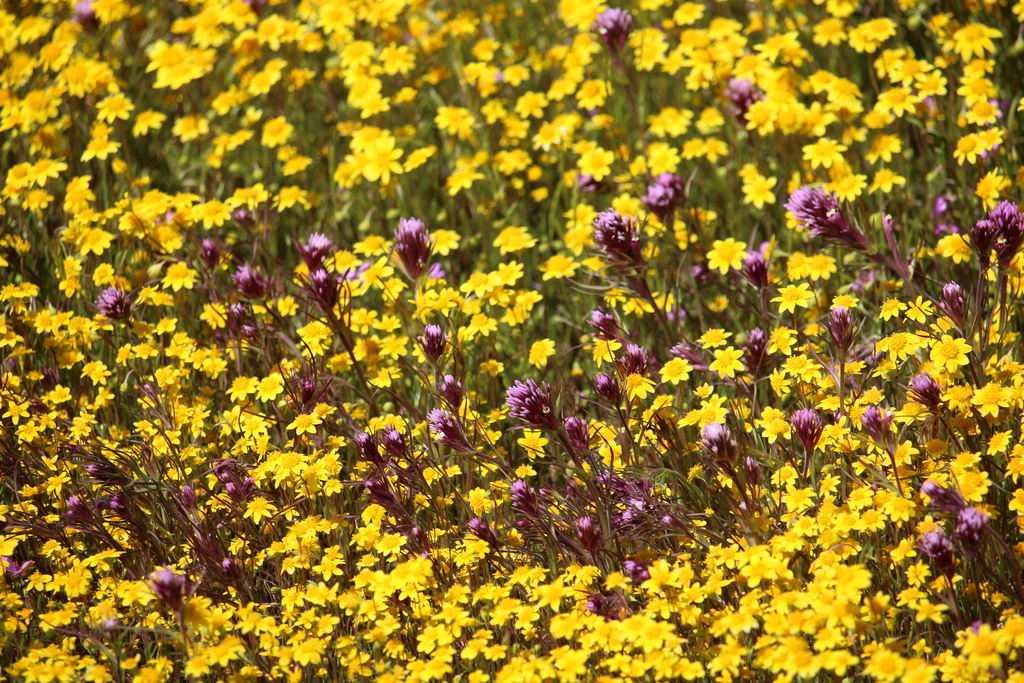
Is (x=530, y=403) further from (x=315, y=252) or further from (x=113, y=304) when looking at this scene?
(x=113, y=304)

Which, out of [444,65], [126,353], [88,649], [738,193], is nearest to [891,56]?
[738,193]

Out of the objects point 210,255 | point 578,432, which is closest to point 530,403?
point 578,432

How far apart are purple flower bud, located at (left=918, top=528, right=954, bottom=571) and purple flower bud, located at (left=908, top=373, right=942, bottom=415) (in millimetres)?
455

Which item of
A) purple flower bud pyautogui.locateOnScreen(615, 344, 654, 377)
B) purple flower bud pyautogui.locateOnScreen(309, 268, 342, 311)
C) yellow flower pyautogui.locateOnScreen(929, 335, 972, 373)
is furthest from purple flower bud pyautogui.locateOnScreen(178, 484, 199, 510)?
yellow flower pyautogui.locateOnScreen(929, 335, 972, 373)

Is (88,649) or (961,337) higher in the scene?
(961,337)

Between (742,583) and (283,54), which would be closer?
(742,583)

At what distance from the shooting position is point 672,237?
14.1ft

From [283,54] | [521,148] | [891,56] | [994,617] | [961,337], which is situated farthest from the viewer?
[283,54]

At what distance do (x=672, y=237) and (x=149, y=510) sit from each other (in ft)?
7.94

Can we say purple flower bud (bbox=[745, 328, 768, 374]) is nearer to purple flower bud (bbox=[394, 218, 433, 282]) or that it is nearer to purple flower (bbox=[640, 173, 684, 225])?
purple flower (bbox=[640, 173, 684, 225])

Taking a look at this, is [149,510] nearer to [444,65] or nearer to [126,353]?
[126,353]

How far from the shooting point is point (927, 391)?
275 cm

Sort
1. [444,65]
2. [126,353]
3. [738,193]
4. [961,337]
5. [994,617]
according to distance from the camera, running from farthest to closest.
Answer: [444,65] → [738,193] → [126,353] → [961,337] → [994,617]

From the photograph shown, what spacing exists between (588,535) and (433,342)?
33.1 inches
